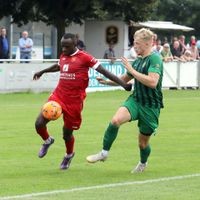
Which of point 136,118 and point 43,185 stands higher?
point 136,118

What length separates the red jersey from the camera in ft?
37.0

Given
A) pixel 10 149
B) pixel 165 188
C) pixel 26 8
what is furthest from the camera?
pixel 26 8

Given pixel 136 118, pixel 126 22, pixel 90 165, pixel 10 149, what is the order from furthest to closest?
1. pixel 126 22
2. pixel 10 149
3. pixel 90 165
4. pixel 136 118

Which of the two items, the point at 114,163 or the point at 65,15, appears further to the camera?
the point at 65,15

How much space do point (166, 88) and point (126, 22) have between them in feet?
40.8

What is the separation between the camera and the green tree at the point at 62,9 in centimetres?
4025

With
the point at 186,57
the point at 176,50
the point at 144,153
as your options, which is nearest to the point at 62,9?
the point at 176,50

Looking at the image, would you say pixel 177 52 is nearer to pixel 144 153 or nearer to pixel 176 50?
pixel 176 50

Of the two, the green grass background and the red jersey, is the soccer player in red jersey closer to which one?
the red jersey

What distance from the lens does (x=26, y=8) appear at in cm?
4038

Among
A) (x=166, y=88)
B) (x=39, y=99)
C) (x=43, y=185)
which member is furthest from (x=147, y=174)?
(x=166, y=88)

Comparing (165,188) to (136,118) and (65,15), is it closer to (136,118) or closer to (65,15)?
(136,118)

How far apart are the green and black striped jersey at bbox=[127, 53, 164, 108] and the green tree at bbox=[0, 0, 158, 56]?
29.5m

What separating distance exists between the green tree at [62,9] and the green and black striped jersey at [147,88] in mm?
29525
